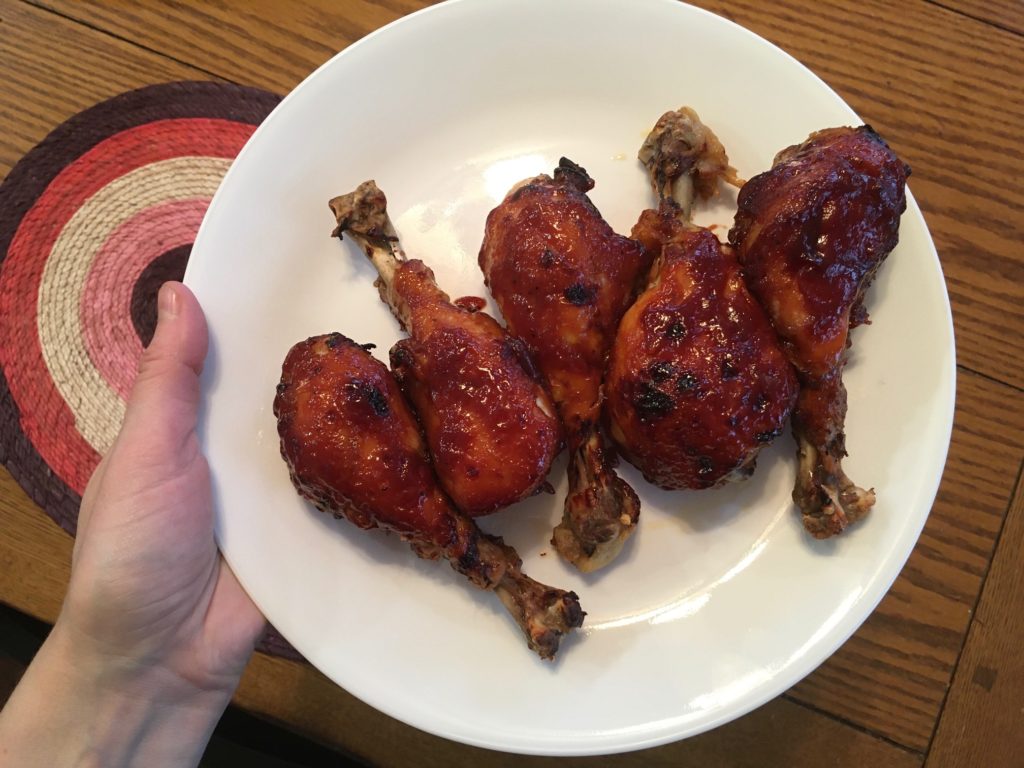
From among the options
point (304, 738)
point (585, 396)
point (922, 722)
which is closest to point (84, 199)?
point (585, 396)

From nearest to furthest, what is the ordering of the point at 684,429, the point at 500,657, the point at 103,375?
the point at 684,429 < the point at 500,657 < the point at 103,375

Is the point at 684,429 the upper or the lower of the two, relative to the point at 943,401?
lower

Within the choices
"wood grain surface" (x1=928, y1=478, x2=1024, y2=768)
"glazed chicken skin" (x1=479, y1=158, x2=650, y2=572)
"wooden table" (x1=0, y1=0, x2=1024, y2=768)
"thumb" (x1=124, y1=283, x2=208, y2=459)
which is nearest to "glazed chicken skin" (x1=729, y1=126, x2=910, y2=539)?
"glazed chicken skin" (x1=479, y1=158, x2=650, y2=572)

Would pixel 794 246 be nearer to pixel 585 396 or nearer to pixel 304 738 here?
pixel 585 396

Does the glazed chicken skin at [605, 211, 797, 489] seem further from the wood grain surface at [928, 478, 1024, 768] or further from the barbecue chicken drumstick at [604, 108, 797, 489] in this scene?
the wood grain surface at [928, 478, 1024, 768]

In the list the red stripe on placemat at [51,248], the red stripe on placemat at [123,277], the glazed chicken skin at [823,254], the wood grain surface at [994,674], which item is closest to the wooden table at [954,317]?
the wood grain surface at [994,674]

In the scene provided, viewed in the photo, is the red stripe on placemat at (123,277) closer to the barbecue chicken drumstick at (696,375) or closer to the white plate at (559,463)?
the white plate at (559,463)
